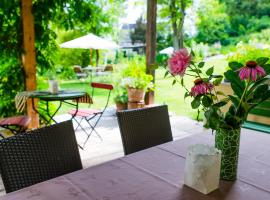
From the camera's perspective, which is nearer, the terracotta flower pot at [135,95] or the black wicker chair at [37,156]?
the black wicker chair at [37,156]

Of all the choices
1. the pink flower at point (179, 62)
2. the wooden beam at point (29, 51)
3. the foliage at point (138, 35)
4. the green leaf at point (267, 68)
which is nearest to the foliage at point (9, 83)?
the wooden beam at point (29, 51)

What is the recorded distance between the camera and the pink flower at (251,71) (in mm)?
1064

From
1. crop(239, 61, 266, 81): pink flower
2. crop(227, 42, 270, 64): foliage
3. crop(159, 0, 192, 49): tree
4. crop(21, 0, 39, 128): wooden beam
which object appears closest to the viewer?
crop(239, 61, 266, 81): pink flower

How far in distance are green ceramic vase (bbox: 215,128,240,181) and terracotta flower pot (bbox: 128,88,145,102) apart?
12.1ft

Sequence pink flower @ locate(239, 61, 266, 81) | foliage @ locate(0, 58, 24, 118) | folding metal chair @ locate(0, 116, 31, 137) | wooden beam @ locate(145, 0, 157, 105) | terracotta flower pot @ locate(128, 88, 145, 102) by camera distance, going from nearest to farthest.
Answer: pink flower @ locate(239, 61, 266, 81), folding metal chair @ locate(0, 116, 31, 137), foliage @ locate(0, 58, 24, 118), wooden beam @ locate(145, 0, 157, 105), terracotta flower pot @ locate(128, 88, 145, 102)

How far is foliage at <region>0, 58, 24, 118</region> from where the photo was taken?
3.90m

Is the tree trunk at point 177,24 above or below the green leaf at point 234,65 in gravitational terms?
above

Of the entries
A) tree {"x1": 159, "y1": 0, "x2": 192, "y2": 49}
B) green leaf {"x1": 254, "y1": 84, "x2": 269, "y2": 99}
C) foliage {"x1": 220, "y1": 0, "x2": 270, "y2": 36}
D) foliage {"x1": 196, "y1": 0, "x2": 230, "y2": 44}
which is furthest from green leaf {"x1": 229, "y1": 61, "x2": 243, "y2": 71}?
foliage {"x1": 220, "y1": 0, "x2": 270, "y2": 36}

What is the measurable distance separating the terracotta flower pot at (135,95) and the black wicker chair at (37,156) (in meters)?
3.39

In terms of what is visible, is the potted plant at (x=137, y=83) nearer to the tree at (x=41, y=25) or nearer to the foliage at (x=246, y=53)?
the tree at (x=41, y=25)

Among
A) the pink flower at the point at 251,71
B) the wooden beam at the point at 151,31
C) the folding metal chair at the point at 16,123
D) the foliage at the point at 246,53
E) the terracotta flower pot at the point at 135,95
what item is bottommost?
the folding metal chair at the point at 16,123

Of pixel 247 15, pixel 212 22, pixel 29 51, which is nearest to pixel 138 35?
pixel 212 22

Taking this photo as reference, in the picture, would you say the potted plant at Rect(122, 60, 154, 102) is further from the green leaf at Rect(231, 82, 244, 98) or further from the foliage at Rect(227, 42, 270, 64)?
the green leaf at Rect(231, 82, 244, 98)

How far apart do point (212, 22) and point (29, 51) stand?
44.5ft
